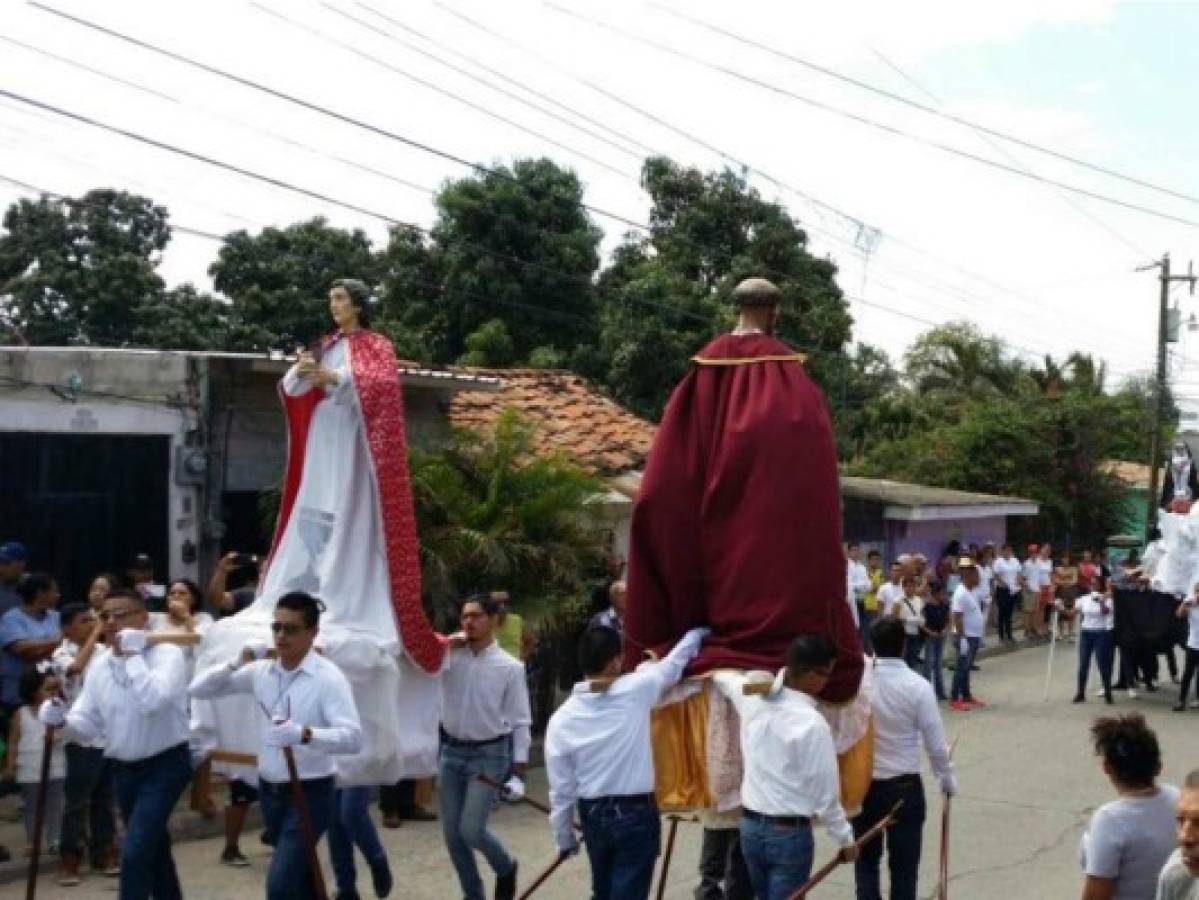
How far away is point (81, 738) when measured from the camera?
296 inches

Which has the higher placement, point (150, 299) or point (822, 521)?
point (150, 299)

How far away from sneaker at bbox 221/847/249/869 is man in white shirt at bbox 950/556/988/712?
956 cm

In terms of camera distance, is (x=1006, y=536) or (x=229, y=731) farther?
(x=1006, y=536)

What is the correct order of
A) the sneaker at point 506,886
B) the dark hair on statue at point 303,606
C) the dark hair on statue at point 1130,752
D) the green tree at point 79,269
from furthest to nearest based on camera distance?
1. the green tree at point 79,269
2. the sneaker at point 506,886
3. the dark hair on statue at point 303,606
4. the dark hair on statue at point 1130,752

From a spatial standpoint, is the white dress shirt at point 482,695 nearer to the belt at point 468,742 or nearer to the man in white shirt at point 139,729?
the belt at point 468,742

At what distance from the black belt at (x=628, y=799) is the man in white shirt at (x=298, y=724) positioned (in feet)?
3.31

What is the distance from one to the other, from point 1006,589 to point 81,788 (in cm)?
1771

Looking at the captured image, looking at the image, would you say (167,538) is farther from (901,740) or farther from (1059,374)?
(1059,374)

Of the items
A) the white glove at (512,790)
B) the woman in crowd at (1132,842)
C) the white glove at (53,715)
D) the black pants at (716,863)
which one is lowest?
the black pants at (716,863)

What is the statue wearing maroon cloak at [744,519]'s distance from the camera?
6.23 m

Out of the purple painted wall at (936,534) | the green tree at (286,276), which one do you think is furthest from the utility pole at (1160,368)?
the green tree at (286,276)

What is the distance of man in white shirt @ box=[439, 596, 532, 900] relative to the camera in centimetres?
820

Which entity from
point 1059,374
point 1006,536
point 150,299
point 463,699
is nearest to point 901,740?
point 463,699

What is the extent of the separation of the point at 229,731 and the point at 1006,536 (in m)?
26.4
